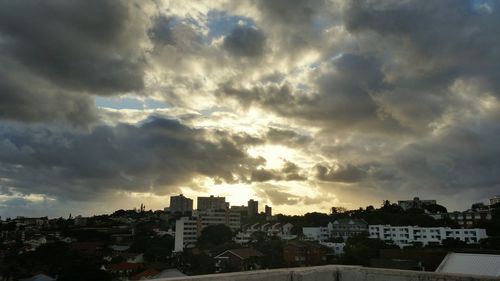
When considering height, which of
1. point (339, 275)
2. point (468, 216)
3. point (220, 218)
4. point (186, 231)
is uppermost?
point (468, 216)

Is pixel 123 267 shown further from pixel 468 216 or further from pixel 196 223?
pixel 468 216

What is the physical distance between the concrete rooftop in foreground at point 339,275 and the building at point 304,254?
53353mm

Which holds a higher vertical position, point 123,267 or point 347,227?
point 347,227

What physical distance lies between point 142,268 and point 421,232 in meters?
52.0

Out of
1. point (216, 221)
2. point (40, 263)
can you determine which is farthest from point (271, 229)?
point (40, 263)

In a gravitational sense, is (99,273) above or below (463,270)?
below

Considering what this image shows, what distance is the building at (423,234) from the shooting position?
67438mm

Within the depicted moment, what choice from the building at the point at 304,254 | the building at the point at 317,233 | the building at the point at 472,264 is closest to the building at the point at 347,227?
the building at the point at 317,233

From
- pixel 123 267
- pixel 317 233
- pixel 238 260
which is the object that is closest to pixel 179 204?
pixel 317 233

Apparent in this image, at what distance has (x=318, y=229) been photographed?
91.4 m

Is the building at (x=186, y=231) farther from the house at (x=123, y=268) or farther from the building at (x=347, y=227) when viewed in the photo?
the building at (x=347, y=227)

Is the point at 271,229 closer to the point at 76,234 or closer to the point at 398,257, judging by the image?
the point at 76,234

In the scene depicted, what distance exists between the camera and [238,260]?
5528 centimetres

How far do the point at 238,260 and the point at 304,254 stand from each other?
35.6 feet
